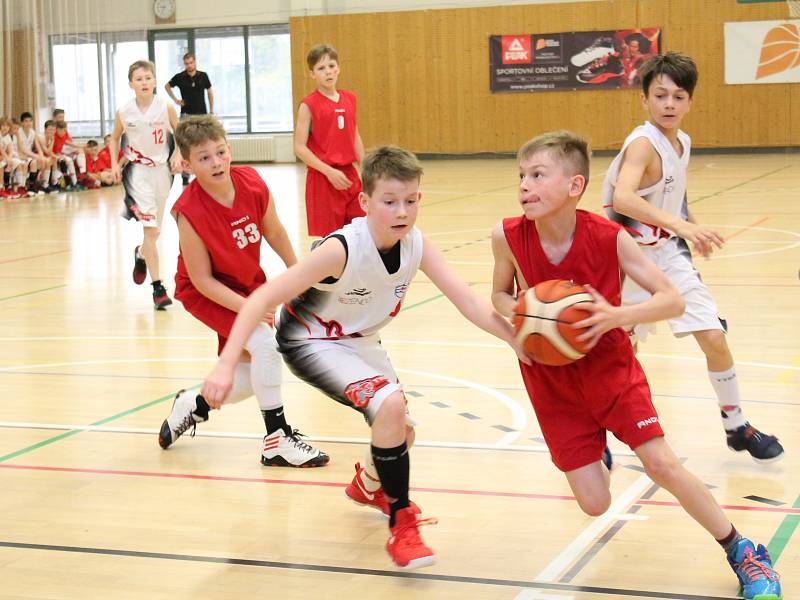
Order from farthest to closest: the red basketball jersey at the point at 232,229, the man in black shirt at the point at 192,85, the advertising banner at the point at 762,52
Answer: the advertising banner at the point at 762,52, the man in black shirt at the point at 192,85, the red basketball jersey at the point at 232,229

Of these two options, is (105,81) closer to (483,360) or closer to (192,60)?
(192,60)

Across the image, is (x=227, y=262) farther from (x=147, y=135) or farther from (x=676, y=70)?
(x=147, y=135)

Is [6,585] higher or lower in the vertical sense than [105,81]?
lower

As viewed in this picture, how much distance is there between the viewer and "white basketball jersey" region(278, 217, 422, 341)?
11.3 feet

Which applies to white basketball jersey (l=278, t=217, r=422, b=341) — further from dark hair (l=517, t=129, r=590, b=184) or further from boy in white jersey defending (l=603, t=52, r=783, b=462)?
boy in white jersey defending (l=603, t=52, r=783, b=462)

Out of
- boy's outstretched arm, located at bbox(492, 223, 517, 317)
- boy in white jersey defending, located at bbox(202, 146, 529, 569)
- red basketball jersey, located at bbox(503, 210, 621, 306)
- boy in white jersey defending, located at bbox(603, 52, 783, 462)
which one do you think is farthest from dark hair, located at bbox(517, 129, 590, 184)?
boy in white jersey defending, located at bbox(603, 52, 783, 462)

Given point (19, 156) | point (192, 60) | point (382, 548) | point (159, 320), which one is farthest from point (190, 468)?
point (192, 60)

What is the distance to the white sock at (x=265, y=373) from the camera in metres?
4.35

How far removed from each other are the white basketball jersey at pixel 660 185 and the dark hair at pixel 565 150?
111 centimetres

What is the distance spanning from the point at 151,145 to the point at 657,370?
435 cm

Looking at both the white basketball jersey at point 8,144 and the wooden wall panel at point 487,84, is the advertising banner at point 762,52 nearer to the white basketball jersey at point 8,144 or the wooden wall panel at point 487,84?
the wooden wall panel at point 487,84

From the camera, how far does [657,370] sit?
219 inches

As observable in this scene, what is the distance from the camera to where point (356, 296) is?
3543mm

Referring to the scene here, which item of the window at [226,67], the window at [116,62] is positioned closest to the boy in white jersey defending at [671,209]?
the window at [116,62]
